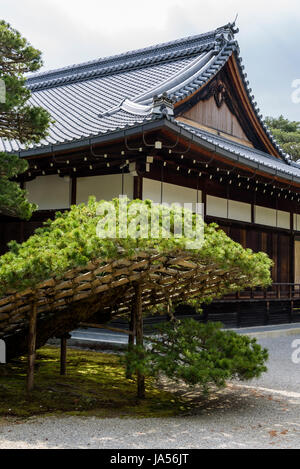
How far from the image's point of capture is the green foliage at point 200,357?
6.09 m

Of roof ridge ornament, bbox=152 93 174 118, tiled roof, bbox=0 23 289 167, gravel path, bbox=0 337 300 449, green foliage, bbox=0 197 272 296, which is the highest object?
tiled roof, bbox=0 23 289 167

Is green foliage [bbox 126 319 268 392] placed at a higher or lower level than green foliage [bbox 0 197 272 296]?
lower

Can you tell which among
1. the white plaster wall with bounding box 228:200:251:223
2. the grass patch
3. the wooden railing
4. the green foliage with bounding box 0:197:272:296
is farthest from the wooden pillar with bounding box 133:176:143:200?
the green foliage with bounding box 0:197:272:296

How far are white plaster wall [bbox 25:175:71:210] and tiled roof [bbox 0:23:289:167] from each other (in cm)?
94

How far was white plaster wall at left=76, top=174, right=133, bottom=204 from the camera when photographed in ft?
34.3

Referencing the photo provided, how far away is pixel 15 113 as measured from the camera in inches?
286

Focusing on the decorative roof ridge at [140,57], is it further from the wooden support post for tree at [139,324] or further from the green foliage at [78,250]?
the green foliage at [78,250]

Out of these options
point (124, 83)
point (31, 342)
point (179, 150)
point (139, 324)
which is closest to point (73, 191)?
point (179, 150)

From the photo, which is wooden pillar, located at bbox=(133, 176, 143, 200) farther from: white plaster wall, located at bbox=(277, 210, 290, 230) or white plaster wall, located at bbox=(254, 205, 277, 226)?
white plaster wall, located at bbox=(277, 210, 290, 230)

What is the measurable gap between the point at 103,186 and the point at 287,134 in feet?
108

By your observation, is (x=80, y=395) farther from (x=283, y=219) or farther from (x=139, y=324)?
(x=283, y=219)

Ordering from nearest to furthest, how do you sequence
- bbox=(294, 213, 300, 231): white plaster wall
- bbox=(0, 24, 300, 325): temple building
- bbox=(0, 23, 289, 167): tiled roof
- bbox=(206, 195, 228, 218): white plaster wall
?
bbox=(0, 24, 300, 325): temple building < bbox=(0, 23, 289, 167): tiled roof < bbox=(206, 195, 228, 218): white plaster wall < bbox=(294, 213, 300, 231): white plaster wall

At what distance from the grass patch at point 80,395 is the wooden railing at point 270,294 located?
17.3 ft

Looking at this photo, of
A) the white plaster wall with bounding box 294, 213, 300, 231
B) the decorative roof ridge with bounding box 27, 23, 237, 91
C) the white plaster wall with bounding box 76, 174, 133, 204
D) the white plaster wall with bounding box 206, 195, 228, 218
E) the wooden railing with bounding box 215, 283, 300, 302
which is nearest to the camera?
the white plaster wall with bounding box 76, 174, 133, 204
